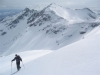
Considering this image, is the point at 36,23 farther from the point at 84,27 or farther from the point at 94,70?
the point at 94,70

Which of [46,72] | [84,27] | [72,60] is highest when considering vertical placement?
[84,27]

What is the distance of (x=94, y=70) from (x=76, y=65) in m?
1.52

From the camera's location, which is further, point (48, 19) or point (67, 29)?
point (48, 19)

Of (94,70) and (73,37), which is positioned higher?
(73,37)

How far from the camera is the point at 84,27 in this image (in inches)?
4653

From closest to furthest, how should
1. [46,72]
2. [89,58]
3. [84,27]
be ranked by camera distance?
[89,58], [46,72], [84,27]

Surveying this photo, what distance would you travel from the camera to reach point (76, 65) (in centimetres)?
873

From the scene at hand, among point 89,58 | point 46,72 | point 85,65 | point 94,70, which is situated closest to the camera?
point 94,70

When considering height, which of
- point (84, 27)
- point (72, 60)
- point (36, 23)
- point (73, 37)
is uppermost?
→ point (36, 23)

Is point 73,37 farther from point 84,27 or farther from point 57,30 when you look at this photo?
point 57,30

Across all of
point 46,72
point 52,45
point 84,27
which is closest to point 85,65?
point 46,72

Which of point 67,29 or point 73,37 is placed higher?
point 67,29

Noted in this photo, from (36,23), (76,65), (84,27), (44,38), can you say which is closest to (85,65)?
(76,65)

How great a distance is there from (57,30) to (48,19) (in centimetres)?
4044
